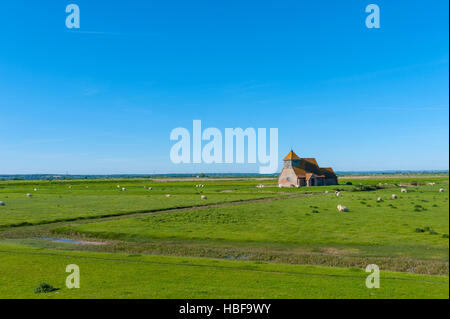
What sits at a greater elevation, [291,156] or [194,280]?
[291,156]

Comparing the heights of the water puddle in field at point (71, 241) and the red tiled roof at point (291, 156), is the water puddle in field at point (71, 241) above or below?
below

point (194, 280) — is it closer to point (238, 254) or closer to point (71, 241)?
point (238, 254)

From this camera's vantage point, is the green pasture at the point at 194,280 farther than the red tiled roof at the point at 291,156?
No

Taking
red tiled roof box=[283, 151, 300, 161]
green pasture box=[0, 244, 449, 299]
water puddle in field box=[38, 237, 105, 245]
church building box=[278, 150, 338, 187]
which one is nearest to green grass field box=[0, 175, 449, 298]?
green pasture box=[0, 244, 449, 299]

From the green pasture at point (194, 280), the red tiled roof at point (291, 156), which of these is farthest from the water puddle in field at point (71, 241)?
the red tiled roof at point (291, 156)

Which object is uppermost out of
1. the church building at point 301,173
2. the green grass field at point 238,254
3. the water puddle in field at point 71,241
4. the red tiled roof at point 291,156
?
the red tiled roof at point 291,156

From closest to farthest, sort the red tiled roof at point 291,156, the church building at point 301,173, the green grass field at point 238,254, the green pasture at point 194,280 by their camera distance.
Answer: the green pasture at point 194,280
the green grass field at point 238,254
the church building at point 301,173
the red tiled roof at point 291,156

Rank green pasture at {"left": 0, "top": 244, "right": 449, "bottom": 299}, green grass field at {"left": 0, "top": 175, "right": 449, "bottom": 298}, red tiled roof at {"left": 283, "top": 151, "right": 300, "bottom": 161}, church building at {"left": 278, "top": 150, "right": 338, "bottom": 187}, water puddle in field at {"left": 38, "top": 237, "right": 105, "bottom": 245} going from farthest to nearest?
red tiled roof at {"left": 283, "top": 151, "right": 300, "bottom": 161} < church building at {"left": 278, "top": 150, "right": 338, "bottom": 187} < water puddle in field at {"left": 38, "top": 237, "right": 105, "bottom": 245} < green grass field at {"left": 0, "top": 175, "right": 449, "bottom": 298} < green pasture at {"left": 0, "top": 244, "right": 449, "bottom": 299}

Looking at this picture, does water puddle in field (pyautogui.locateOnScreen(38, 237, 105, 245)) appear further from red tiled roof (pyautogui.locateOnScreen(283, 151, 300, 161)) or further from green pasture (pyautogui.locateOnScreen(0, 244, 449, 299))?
red tiled roof (pyautogui.locateOnScreen(283, 151, 300, 161))

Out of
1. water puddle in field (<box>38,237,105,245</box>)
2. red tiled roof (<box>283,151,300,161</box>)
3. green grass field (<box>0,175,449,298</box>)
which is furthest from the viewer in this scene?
red tiled roof (<box>283,151,300,161</box>)

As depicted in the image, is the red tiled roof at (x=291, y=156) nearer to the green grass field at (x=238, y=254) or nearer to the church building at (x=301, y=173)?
the church building at (x=301, y=173)

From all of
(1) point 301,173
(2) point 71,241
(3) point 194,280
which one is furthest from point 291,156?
(3) point 194,280
